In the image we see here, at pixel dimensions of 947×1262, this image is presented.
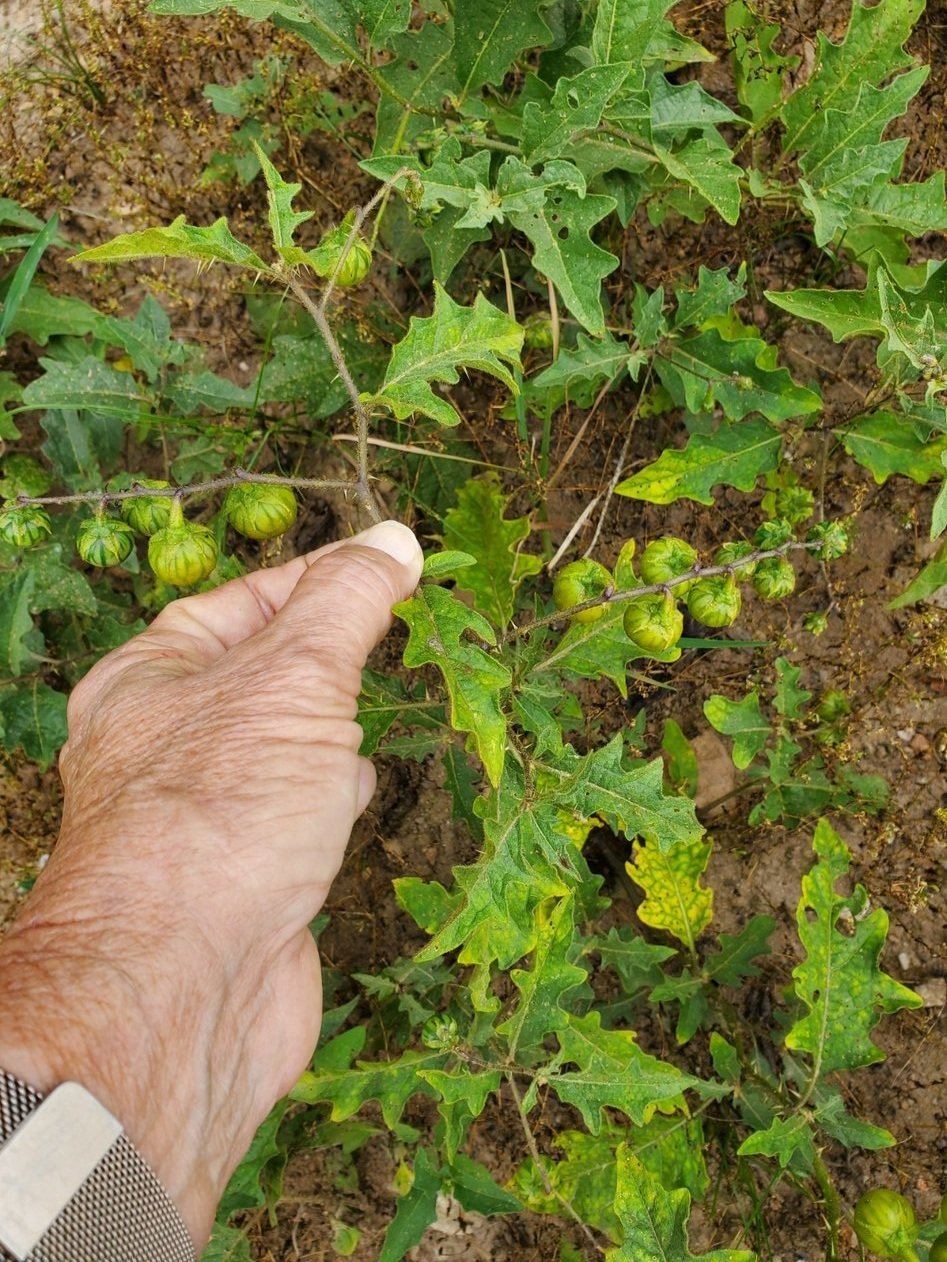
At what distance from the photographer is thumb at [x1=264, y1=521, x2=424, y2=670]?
240cm

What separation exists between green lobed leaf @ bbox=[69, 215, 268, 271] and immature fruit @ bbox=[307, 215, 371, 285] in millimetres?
160

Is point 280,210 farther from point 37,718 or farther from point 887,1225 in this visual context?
point 887,1225

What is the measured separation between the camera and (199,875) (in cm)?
222

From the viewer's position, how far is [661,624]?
8.45 feet

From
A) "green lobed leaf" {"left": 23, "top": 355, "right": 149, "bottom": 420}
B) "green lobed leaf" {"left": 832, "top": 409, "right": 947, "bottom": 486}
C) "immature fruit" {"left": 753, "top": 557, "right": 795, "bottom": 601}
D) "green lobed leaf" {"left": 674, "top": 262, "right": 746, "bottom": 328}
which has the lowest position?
"green lobed leaf" {"left": 832, "top": 409, "right": 947, "bottom": 486}

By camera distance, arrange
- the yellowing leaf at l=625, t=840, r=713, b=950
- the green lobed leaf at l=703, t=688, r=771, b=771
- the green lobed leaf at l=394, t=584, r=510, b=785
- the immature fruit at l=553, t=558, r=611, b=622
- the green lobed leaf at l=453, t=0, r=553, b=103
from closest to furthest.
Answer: the green lobed leaf at l=394, t=584, r=510, b=785 < the immature fruit at l=553, t=558, r=611, b=622 < the green lobed leaf at l=453, t=0, r=553, b=103 < the green lobed leaf at l=703, t=688, r=771, b=771 < the yellowing leaf at l=625, t=840, r=713, b=950

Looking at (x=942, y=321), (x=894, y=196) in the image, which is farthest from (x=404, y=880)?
(x=894, y=196)

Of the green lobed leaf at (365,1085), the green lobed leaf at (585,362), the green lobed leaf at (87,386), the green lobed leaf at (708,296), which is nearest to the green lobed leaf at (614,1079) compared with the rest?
the green lobed leaf at (365,1085)

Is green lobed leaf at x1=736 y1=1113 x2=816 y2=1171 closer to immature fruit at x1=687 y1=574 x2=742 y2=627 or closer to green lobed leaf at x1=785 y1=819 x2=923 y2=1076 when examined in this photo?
green lobed leaf at x1=785 y1=819 x2=923 y2=1076

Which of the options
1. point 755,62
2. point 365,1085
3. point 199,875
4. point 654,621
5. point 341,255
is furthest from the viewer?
point 755,62

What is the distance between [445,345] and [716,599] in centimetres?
99

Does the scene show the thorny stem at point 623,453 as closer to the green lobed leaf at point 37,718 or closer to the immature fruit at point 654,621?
the immature fruit at point 654,621

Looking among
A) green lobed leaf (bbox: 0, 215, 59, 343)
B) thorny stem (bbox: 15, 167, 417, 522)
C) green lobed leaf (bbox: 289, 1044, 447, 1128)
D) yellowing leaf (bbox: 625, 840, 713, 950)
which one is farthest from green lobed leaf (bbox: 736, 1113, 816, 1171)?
green lobed leaf (bbox: 0, 215, 59, 343)

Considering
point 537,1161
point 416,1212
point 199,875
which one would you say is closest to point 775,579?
point 199,875
